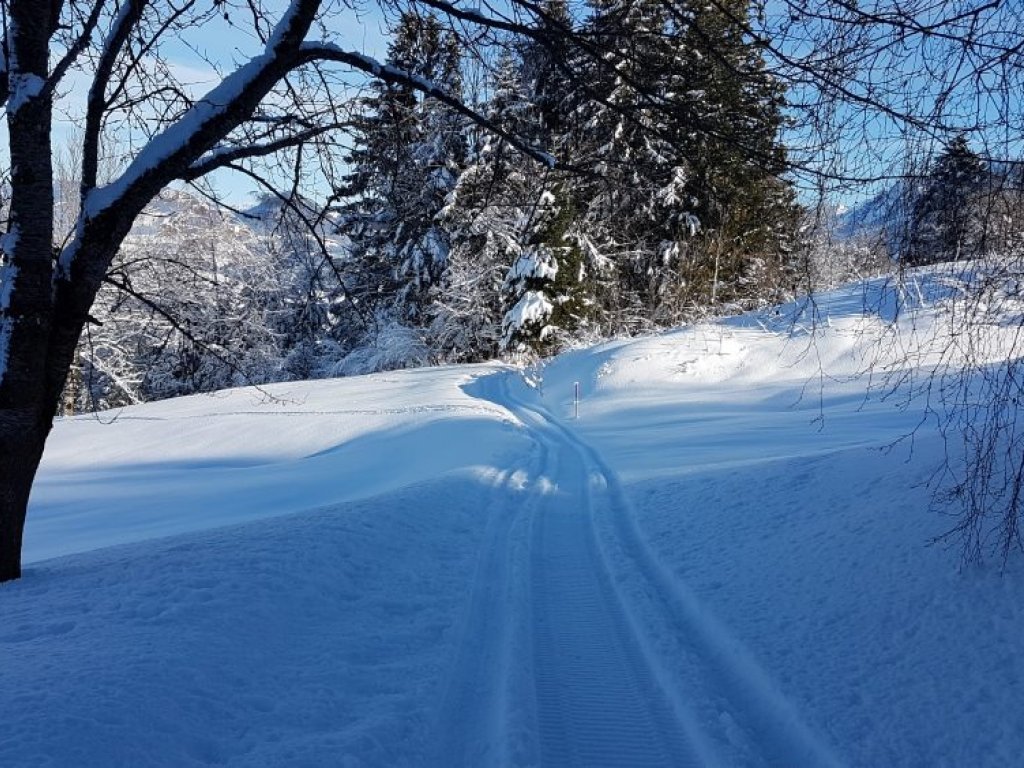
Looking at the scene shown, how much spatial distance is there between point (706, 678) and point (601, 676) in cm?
62

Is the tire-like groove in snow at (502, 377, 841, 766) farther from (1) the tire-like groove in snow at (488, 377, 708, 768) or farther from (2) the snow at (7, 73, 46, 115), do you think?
(2) the snow at (7, 73, 46, 115)

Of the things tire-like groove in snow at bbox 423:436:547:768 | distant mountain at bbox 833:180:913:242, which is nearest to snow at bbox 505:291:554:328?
tire-like groove in snow at bbox 423:436:547:768

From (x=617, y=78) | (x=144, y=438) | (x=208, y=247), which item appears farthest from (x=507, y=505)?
(x=208, y=247)

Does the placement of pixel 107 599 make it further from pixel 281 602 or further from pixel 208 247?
pixel 208 247

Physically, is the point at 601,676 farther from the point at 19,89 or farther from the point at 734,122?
the point at 19,89

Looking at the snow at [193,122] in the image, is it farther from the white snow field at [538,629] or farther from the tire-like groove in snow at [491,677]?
the tire-like groove in snow at [491,677]

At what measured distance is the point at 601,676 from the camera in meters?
3.70

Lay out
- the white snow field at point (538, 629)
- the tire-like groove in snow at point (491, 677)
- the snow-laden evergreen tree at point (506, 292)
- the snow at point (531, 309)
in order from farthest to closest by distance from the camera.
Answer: the snow at point (531, 309)
the snow-laden evergreen tree at point (506, 292)
the tire-like groove in snow at point (491, 677)
the white snow field at point (538, 629)

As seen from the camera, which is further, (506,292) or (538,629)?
(506,292)

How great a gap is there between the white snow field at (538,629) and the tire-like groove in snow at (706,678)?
0.05 ft

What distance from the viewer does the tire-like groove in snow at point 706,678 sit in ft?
9.84

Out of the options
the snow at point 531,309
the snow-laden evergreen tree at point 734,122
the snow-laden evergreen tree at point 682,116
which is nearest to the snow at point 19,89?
the snow-laden evergreen tree at point 682,116

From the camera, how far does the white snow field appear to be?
282 centimetres

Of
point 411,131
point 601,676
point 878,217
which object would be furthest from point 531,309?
point 878,217
